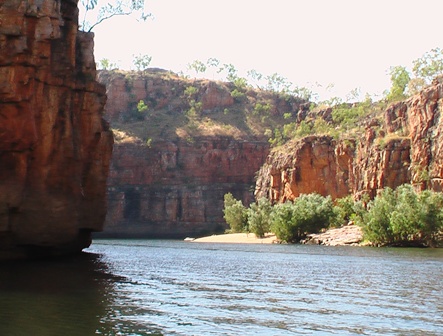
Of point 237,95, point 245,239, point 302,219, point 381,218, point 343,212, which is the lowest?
point 245,239

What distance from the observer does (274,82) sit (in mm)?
190125

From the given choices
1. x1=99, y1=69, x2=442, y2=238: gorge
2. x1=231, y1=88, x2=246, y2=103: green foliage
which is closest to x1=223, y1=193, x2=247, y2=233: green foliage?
x1=99, y1=69, x2=442, y2=238: gorge

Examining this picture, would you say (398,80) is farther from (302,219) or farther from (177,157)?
(177,157)

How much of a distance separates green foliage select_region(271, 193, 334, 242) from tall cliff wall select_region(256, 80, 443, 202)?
9.34 meters

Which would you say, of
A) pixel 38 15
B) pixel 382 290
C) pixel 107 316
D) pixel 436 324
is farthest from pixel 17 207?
pixel 436 324

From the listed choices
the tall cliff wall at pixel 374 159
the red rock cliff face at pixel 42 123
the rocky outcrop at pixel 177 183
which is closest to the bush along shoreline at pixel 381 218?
the tall cliff wall at pixel 374 159

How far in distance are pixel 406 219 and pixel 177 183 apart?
95.9 metres

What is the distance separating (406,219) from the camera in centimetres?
6238

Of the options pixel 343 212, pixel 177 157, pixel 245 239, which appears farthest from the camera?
pixel 177 157

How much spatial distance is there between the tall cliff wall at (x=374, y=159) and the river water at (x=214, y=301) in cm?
4663

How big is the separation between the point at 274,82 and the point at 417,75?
3356 inches

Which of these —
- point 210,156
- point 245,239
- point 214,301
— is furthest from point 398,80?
point 214,301

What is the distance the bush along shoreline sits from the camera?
204 feet

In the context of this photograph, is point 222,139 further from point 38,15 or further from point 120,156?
point 38,15
